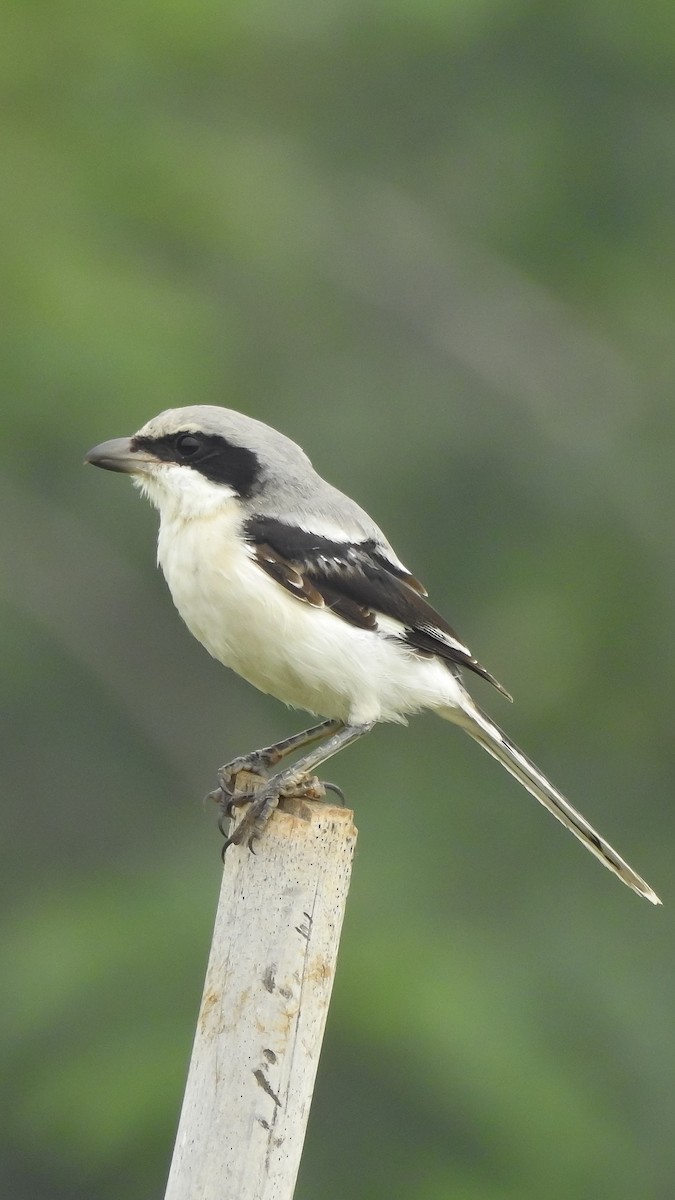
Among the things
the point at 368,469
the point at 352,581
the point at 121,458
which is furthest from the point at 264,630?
the point at 368,469

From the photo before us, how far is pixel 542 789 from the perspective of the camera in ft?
15.9

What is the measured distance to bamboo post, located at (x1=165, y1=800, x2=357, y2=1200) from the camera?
3.39 meters

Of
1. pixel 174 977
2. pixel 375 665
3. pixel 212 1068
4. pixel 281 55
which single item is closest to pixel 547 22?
pixel 281 55

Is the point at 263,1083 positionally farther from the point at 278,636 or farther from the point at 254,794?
the point at 278,636

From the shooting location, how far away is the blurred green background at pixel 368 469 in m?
8.73

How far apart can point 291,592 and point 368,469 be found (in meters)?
5.78

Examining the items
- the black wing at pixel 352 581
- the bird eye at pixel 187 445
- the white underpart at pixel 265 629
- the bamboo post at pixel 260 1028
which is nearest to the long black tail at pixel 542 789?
the black wing at pixel 352 581

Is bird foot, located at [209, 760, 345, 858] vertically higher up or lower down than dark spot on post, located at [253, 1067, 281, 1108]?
higher up

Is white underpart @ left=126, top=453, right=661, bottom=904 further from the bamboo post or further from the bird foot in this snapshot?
the bamboo post

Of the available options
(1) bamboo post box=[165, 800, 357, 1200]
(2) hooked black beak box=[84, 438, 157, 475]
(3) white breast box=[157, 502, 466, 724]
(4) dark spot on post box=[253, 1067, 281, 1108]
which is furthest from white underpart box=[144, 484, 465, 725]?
(4) dark spot on post box=[253, 1067, 281, 1108]

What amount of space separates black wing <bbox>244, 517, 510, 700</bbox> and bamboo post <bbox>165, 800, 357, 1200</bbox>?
1.16 meters

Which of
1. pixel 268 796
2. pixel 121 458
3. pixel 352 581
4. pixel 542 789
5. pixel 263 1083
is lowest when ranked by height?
pixel 263 1083

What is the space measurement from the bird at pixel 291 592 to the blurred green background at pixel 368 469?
3.43m

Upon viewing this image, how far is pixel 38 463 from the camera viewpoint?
10047 millimetres
